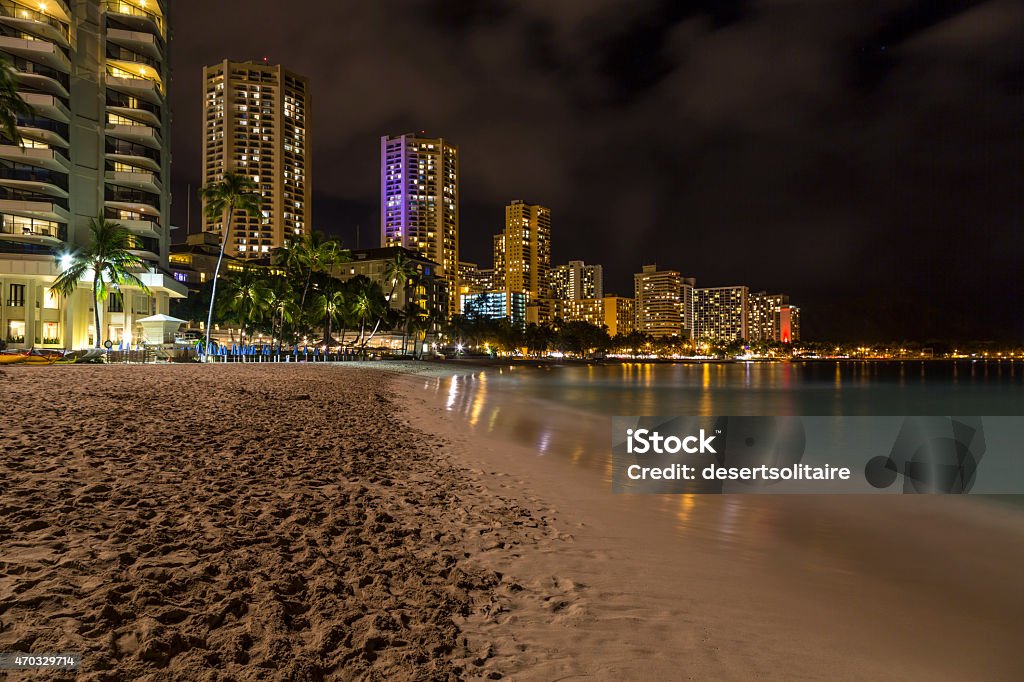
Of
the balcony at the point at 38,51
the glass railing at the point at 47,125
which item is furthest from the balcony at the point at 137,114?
the glass railing at the point at 47,125

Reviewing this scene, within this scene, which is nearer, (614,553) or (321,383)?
(614,553)

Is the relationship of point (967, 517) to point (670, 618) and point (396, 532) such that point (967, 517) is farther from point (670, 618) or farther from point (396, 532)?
point (396, 532)

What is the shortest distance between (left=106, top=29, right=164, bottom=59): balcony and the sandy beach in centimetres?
6799

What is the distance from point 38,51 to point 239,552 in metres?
69.2

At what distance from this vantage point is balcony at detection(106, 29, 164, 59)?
199 feet

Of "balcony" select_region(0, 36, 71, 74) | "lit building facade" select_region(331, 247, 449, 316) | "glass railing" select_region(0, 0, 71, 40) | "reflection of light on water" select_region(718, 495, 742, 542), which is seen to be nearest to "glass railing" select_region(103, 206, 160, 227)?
"balcony" select_region(0, 36, 71, 74)

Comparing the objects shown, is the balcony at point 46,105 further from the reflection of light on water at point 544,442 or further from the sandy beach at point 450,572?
the reflection of light on water at point 544,442

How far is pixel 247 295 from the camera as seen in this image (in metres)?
59.9

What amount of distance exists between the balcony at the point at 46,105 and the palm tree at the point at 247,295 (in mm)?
21409

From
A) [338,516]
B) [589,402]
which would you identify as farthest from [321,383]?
[338,516]

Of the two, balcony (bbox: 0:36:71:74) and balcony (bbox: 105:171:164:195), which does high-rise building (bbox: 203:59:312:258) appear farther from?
balcony (bbox: 0:36:71:74)

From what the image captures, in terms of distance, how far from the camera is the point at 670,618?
5328 millimetres

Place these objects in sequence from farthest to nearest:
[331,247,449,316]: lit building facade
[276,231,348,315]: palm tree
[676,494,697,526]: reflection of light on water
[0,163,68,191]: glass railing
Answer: [331,247,449,316]: lit building facade, [276,231,348,315]: palm tree, [0,163,68,191]: glass railing, [676,494,697,526]: reflection of light on water

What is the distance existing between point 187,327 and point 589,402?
77.5 metres
